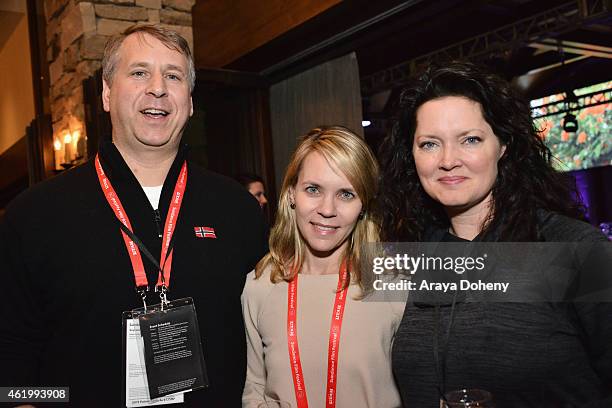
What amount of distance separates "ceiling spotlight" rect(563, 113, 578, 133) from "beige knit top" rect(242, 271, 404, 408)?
9.30 m

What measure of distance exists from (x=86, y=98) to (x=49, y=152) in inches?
50.6

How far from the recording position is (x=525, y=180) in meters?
1.50

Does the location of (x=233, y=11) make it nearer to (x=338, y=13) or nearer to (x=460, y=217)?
(x=338, y=13)

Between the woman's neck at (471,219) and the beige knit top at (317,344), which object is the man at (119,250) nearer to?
the beige knit top at (317,344)

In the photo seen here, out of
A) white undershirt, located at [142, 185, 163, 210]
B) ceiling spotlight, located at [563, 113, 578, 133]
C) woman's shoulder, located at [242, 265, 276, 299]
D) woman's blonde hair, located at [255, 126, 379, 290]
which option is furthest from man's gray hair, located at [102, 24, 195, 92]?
ceiling spotlight, located at [563, 113, 578, 133]

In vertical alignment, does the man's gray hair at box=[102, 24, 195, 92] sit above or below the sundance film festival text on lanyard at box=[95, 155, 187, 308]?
above

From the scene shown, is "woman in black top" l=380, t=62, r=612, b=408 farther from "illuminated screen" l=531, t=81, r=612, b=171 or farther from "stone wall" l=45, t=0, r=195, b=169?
"illuminated screen" l=531, t=81, r=612, b=171

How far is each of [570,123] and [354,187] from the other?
9.49 metres

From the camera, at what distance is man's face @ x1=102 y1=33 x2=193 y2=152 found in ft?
6.13

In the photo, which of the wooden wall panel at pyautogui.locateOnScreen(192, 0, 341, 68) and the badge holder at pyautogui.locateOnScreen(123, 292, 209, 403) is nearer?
the badge holder at pyautogui.locateOnScreen(123, 292, 209, 403)

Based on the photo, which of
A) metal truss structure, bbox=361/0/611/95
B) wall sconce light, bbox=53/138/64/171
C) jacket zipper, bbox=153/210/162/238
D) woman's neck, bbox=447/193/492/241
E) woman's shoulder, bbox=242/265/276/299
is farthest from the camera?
metal truss structure, bbox=361/0/611/95

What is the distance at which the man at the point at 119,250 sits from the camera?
5.72 feet

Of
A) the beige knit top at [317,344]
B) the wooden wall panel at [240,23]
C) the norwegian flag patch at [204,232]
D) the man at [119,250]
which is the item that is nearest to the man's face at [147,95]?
the man at [119,250]

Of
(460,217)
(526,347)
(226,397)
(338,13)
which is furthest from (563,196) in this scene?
(338,13)
